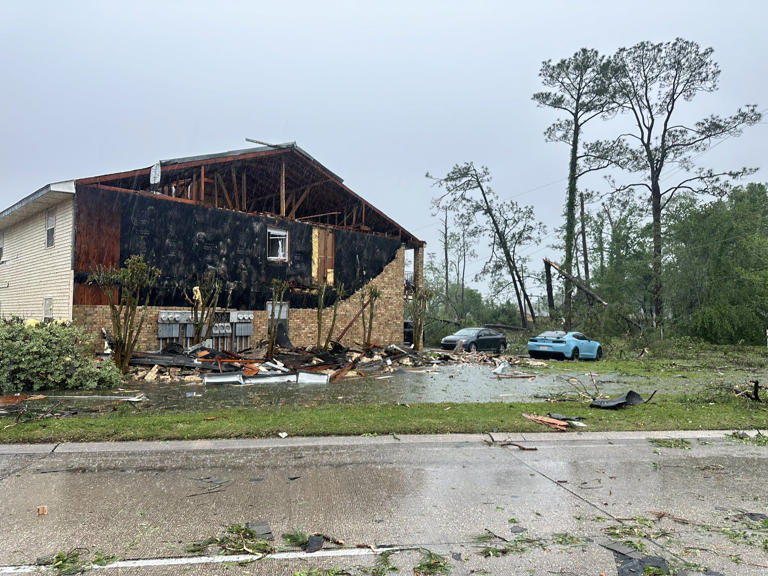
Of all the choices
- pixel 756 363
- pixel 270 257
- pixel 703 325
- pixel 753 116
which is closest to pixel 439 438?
pixel 270 257

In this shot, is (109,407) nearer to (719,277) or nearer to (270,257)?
(270,257)

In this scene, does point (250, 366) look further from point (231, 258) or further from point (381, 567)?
point (381, 567)

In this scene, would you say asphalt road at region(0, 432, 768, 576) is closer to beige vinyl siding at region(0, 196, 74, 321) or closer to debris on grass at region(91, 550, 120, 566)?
debris on grass at region(91, 550, 120, 566)

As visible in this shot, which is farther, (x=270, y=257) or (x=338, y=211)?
(x=338, y=211)

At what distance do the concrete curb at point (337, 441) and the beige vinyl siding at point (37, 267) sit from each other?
1078cm

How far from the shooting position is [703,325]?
3064cm

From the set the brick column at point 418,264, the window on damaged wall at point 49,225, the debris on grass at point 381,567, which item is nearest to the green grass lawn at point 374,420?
the debris on grass at point 381,567

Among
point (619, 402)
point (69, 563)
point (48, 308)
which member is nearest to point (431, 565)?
point (69, 563)

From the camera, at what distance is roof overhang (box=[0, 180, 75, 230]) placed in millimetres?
15326

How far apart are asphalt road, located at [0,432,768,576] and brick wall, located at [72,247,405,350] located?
410 inches

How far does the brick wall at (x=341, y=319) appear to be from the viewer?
15.8 meters

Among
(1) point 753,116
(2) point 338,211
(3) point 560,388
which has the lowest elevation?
(3) point 560,388

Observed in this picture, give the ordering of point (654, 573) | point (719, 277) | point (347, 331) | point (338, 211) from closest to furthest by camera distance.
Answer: point (654, 573)
point (347, 331)
point (338, 211)
point (719, 277)

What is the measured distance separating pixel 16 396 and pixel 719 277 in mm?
37576
